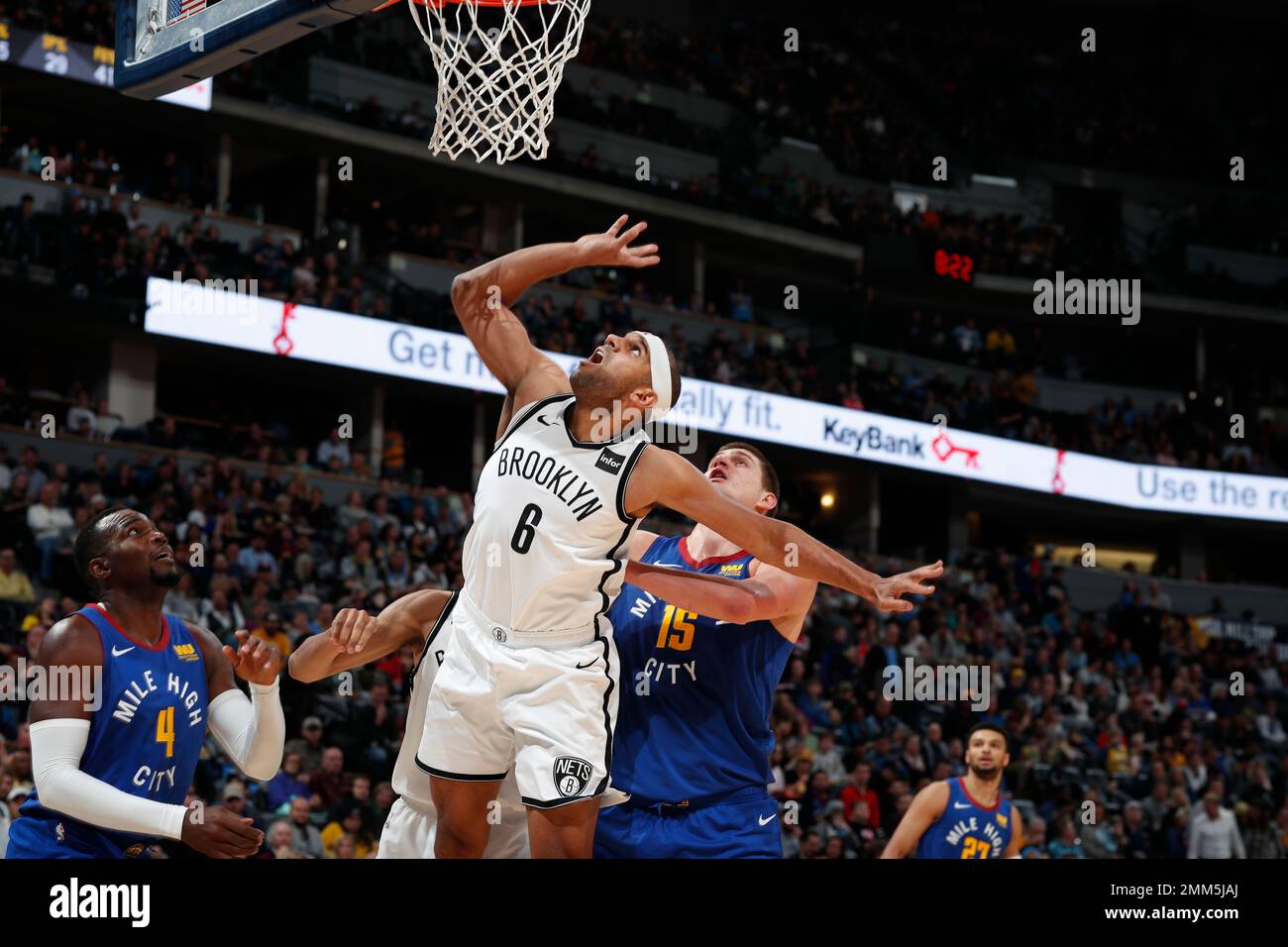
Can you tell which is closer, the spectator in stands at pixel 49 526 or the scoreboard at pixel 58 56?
the spectator in stands at pixel 49 526

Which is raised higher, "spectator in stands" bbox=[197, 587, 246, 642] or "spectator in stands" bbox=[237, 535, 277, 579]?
"spectator in stands" bbox=[237, 535, 277, 579]

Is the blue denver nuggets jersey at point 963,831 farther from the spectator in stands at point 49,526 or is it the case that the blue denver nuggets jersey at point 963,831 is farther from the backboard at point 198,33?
the spectator in stands at point 49,526

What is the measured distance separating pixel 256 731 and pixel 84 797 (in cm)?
59

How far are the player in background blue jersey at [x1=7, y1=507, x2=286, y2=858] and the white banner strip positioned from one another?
7425 mm

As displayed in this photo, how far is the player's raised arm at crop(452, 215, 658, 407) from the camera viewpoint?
14.8 feet

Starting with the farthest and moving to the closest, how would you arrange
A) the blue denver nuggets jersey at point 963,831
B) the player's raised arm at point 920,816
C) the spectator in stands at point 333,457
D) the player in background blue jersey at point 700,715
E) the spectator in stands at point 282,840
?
1. the spectator in stands at point 333,457
2. the spectator in stands at point 282,840
3. the blue denver nuggets jersey at point 963,831
4. the player's raised arm at point 920,816
5. the player in background blue jersey at point 700,715

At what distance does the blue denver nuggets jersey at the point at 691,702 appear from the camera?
4723 mm

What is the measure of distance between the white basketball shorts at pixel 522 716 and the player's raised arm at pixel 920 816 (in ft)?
11.0

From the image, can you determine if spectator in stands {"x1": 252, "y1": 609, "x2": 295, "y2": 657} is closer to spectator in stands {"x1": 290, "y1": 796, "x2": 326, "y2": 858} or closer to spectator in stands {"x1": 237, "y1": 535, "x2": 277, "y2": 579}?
spectator in stands {"x1": 237, "y1": 535, "x2": 277, "y2": 579}

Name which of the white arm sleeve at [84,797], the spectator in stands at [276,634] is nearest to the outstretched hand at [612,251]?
the white arm sleeve at [84,797]

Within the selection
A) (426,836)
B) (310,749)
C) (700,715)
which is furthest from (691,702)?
(310,749)

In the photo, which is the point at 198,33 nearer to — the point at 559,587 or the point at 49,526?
the point at 559,587

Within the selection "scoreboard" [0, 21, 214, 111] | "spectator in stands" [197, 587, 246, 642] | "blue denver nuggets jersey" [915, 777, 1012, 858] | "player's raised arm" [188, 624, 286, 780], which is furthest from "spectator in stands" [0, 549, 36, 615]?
"player's raised arm" [188, 624, 286, 780]

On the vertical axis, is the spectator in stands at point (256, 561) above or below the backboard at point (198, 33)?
below
